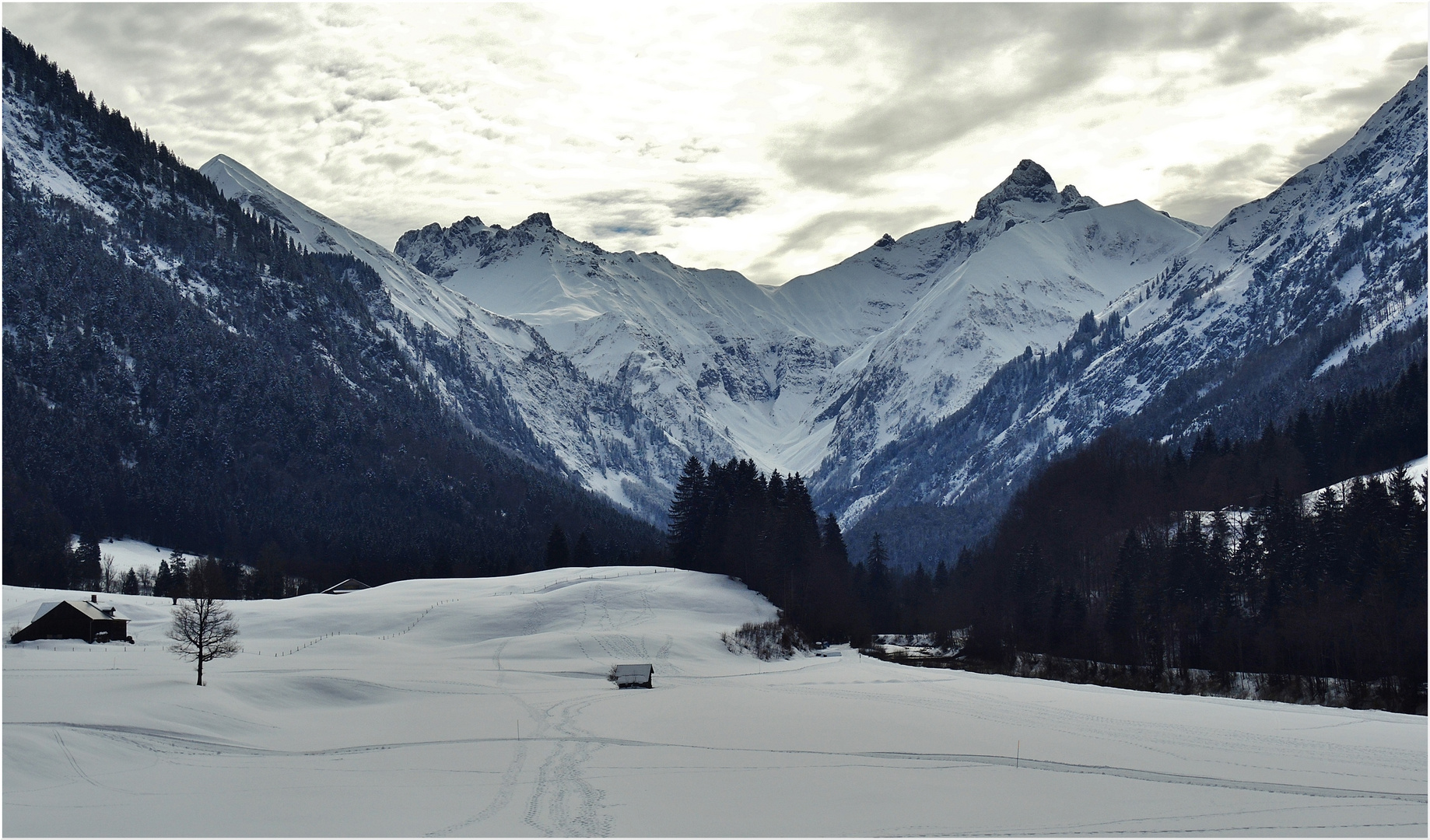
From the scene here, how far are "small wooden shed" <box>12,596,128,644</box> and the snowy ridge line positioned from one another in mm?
43617

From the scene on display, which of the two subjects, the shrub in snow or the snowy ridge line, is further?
the shrub in snow

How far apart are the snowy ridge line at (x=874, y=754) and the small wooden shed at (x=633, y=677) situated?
22.2 metres

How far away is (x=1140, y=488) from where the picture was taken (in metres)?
128

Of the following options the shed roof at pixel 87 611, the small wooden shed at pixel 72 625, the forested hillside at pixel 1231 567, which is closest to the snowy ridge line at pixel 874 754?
the forested hillside at pixel 1231 567

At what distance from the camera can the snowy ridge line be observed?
3416 cm

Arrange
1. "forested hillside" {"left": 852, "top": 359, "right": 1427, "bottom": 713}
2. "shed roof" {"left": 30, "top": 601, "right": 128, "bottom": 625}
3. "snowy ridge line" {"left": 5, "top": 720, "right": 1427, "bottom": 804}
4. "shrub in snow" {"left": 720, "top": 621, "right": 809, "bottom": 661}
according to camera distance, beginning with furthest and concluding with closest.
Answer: "shrub in snow" {"left": 720, "top": 621, "right": 809, "bottom": 661} → "shed roof" {"left": 30, "top": 601, "right": 128, "bottom": 625} → "forested hillside" {"left": 852, "top": 359, "right": 1427, "bottom": 713} → "snowy ridge line" {"left": 5, "top": 720, "right": 1427, "bottom": 804}

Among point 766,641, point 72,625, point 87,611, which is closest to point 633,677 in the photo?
point 766,641

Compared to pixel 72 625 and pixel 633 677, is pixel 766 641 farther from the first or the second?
pixel 72 625

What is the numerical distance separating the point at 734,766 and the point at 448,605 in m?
63.4

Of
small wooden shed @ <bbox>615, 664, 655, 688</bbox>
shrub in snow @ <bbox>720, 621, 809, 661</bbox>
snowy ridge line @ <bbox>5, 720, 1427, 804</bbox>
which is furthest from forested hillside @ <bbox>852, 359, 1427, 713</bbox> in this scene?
small wooden shed @ <bbox>615, 664, 655, 688</bbox>

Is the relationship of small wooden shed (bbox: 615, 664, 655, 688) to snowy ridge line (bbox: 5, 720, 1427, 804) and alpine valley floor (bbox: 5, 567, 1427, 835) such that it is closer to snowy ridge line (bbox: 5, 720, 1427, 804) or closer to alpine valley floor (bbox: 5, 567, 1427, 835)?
alpine valley floor (bbox: 5, 567, 1427, 835)

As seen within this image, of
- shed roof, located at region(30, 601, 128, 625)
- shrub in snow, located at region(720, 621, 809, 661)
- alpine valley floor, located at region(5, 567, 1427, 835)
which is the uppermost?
shed roof, located at region(30, 601, 128, 625)

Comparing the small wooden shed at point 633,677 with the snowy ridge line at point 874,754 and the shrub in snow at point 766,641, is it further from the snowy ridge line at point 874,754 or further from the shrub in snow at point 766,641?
the snowy ridge line at point 874,754

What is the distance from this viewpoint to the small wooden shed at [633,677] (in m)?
67.6
